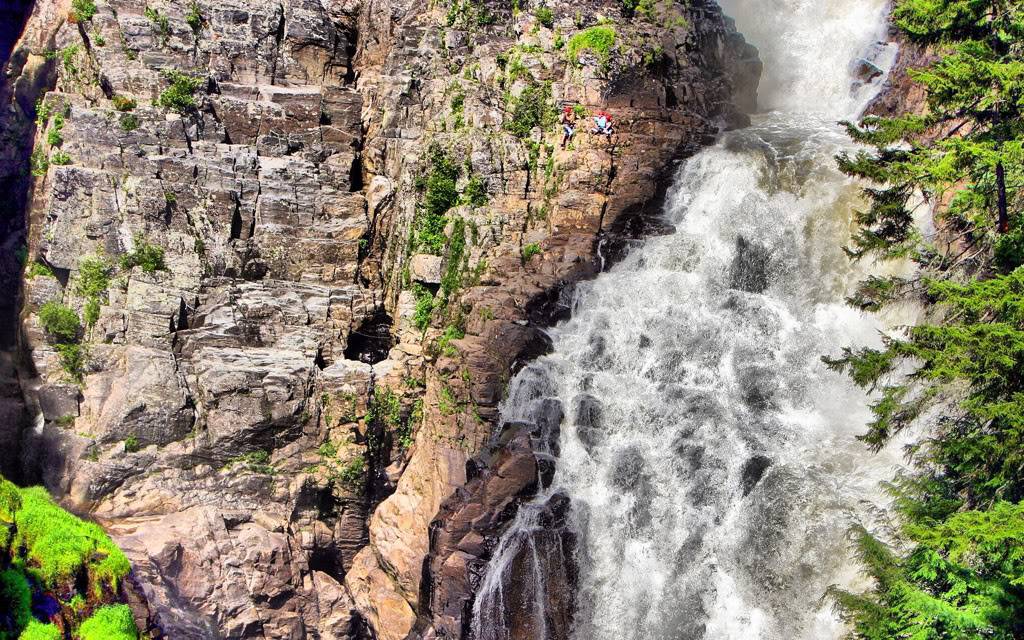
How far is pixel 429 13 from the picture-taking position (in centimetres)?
3616

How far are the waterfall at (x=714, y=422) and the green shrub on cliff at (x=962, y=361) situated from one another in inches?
108

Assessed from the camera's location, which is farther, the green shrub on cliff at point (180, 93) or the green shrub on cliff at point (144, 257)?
the green shrub on cliff at point (180, 93)

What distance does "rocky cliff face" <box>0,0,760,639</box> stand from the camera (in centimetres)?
2903

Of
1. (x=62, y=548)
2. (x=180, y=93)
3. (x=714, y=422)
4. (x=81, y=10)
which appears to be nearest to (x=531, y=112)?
(x=180, y=93)

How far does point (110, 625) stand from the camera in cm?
2306

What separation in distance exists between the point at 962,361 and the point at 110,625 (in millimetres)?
24705

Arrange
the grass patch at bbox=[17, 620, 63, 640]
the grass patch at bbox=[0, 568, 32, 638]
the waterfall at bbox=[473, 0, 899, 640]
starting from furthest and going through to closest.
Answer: the waterfall at bbox=[473, 0, 899, 640]
the grass patch at bbox=[17, 620, 63, 640]
the grass patch at bbox=[0, 568, 32, 638]

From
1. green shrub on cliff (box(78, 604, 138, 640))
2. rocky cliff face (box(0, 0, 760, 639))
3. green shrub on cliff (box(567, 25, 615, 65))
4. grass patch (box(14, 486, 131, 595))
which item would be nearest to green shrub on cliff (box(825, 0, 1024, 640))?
rocky cliff face (box(0, 0, 760, 639))

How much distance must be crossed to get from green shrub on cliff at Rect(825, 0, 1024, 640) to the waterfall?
9.04ft

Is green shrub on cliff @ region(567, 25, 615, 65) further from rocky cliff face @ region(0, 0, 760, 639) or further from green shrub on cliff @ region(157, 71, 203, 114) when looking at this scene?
green shrub on cliff @ region(157, 71, 203, 114)

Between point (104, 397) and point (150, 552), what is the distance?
662 cm

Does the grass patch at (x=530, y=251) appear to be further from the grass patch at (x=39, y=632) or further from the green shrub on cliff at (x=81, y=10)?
the green shrub on cliff at (x=81, y=10)

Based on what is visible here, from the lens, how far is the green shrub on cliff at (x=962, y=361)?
55.7 feet

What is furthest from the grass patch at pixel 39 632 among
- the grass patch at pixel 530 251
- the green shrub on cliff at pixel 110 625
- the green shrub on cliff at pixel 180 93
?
the green shrub on cliff at pixel 180 93
